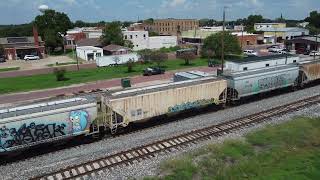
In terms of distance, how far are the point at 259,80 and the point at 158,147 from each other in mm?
15202

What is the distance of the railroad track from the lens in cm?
1705

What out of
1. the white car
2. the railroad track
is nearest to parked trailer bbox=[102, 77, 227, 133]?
the railroad track

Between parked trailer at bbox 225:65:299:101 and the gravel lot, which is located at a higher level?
parked trailer at bbox 225:65:299:101

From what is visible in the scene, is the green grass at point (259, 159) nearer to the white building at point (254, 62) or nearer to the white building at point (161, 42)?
the white building at point (254, 62)

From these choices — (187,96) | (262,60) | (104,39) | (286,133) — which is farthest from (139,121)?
(104,39)

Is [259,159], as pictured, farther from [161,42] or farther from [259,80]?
[161,42]

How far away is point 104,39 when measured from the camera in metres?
83.7

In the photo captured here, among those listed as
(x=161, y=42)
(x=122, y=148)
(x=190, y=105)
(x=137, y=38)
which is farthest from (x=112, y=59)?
(x=122, y=148)

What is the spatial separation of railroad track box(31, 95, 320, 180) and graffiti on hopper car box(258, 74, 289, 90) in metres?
3.55

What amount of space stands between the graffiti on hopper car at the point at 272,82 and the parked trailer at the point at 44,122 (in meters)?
17.9

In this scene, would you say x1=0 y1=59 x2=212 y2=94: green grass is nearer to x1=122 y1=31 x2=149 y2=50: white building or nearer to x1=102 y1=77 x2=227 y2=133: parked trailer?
x1=102 y1=77 x2=227 y2=133: parked trailer

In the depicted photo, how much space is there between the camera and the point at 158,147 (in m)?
20.1

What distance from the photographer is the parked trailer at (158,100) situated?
21.7m

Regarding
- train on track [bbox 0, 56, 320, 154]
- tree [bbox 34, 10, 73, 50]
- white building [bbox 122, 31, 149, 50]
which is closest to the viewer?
train on track [bbox 0, 56, 320, 154]
